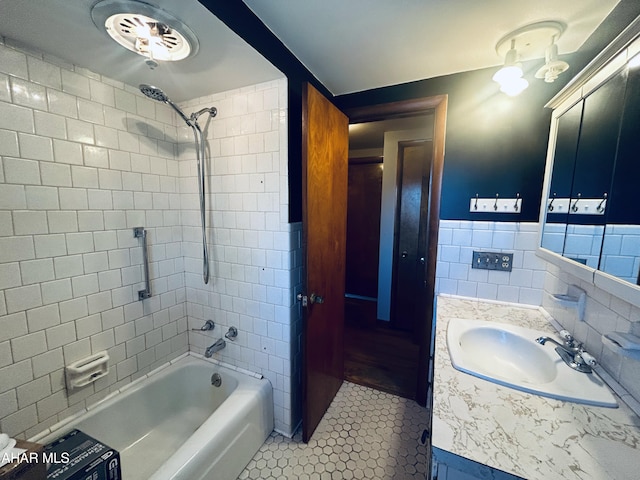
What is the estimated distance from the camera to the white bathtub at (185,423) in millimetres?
1166

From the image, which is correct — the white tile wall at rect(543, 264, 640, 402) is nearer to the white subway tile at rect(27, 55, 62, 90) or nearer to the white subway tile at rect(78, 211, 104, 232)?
the white subway tile at rect(78, 211, 104, 232)

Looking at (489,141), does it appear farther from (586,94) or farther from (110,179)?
(110,179)

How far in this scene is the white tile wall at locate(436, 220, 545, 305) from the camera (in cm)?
147

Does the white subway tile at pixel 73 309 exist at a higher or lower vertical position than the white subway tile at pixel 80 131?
lower

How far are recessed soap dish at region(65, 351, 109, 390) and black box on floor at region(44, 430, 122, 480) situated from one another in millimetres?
254

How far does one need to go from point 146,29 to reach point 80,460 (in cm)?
173

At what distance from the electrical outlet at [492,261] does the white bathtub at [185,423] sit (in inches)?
60.9

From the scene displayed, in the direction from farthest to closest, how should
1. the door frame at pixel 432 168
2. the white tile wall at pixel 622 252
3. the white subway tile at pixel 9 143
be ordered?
the door frame at pixel 432 168, the white subway tile at pixel 9 143, the white tile wall at pixel 622 252

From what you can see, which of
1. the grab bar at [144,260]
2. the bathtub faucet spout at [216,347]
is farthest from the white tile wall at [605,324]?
the grab bar at [144,260]

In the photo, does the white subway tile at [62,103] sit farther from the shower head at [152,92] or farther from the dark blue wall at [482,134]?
the dark blue wall at [482,134]

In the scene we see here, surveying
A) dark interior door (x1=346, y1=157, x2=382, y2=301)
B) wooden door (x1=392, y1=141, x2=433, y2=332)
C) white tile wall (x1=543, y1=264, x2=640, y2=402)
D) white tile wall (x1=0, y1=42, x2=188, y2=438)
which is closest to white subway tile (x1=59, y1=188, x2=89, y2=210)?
white tile wall (x1=0, y1=42, x2=188, y2=438)

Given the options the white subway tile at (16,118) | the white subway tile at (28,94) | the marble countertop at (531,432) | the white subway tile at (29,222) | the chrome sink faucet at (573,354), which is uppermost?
the white subway tile at (28,94)

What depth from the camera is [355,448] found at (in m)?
1.52

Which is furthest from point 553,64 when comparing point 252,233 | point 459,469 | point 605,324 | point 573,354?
point 252,233
